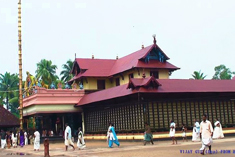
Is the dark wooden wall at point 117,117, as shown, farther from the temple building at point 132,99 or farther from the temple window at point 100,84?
the temple window at point 100,84

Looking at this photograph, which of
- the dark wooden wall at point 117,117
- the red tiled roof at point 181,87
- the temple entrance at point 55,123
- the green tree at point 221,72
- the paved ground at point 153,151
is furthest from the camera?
the green tree at point 221,72

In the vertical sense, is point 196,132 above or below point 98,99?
below

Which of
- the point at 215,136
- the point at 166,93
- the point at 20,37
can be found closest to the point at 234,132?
the point at 215,136

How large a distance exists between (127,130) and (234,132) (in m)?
7.79

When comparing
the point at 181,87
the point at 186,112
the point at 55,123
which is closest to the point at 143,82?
the point at 181,87

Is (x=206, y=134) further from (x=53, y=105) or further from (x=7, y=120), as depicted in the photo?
(x=7, y=120)

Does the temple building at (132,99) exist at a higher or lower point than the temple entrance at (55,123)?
higher

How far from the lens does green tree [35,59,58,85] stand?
6106 centimetres

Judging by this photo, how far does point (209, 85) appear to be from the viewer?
2703 centimetres

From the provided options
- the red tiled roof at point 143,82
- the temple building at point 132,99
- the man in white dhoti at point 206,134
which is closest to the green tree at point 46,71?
the temple building at point 132,99

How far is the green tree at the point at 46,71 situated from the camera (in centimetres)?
6106

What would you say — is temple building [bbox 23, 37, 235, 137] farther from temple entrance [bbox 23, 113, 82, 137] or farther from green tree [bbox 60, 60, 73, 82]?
green tree [bbox 60, 60, 73, 82]

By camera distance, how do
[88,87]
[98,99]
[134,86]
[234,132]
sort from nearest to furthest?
[134,86] → [234,132] → [98,99] → [88,87]

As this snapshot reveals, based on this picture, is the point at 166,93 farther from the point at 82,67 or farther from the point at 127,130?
the point at 82,67
